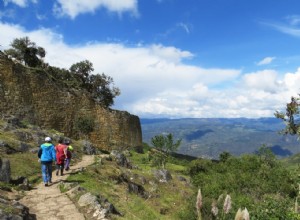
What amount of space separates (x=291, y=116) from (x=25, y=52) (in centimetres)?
6187

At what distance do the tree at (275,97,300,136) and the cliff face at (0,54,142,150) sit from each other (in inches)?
1347

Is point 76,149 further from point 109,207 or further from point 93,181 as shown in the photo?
point 109,207

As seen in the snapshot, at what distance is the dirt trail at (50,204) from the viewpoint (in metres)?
16.1

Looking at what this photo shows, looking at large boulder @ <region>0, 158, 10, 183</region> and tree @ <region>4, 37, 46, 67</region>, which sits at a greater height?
tree @ <region>4, 37, 46, 67</region>

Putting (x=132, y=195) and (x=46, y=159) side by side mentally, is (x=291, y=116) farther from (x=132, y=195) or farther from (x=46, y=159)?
(x=46, y=159)

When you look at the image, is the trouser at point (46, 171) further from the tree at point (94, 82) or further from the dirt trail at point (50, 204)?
the tree at point (94, 82)

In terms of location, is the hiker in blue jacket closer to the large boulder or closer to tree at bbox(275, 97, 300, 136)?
the large boulder

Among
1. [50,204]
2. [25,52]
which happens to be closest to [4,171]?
[50,204]

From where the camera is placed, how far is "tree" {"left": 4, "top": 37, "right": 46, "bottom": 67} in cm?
7506

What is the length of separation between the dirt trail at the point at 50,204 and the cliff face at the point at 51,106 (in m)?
28.2

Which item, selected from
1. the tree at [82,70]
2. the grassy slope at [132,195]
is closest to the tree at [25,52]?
the tree at [82,70]

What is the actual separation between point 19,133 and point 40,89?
80.0ft

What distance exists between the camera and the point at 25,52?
7644cm

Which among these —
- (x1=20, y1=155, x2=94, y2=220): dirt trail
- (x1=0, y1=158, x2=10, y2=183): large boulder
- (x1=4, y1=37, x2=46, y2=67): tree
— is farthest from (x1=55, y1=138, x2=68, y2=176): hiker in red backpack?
(x1=4, y1=37, x2=46, y2=67): tree
